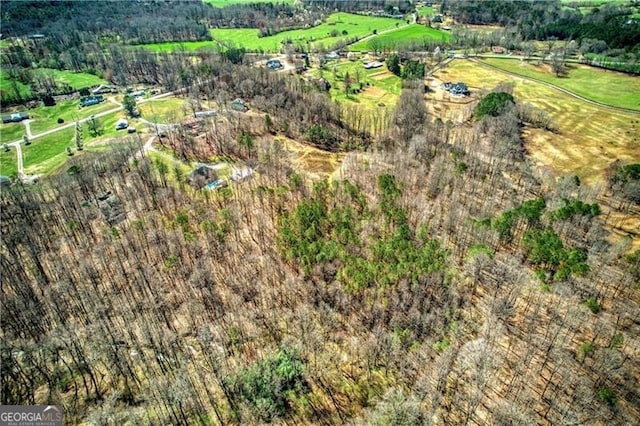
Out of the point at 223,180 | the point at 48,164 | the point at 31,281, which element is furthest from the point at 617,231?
the point at 48,164

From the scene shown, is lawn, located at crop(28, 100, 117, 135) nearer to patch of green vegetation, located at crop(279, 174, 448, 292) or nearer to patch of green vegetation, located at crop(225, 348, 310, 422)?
patch of green vegetation, located at crop(279, 174, 448, 292)

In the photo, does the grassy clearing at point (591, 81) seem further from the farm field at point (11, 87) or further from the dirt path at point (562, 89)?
the farm field at point (11, 87)

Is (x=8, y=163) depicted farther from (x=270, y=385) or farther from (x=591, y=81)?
(x=591, y=81)

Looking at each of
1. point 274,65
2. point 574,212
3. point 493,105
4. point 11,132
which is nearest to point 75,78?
point 11,132

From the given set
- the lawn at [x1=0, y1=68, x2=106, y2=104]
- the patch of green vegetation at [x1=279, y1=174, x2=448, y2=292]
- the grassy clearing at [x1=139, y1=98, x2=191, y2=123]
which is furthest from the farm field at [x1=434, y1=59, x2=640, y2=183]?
the lawn at [x1=0, y1=68, x2=106, y2=104]

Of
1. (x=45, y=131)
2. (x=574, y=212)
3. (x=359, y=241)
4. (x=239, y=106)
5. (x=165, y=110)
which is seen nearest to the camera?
(x=359, y=241)
